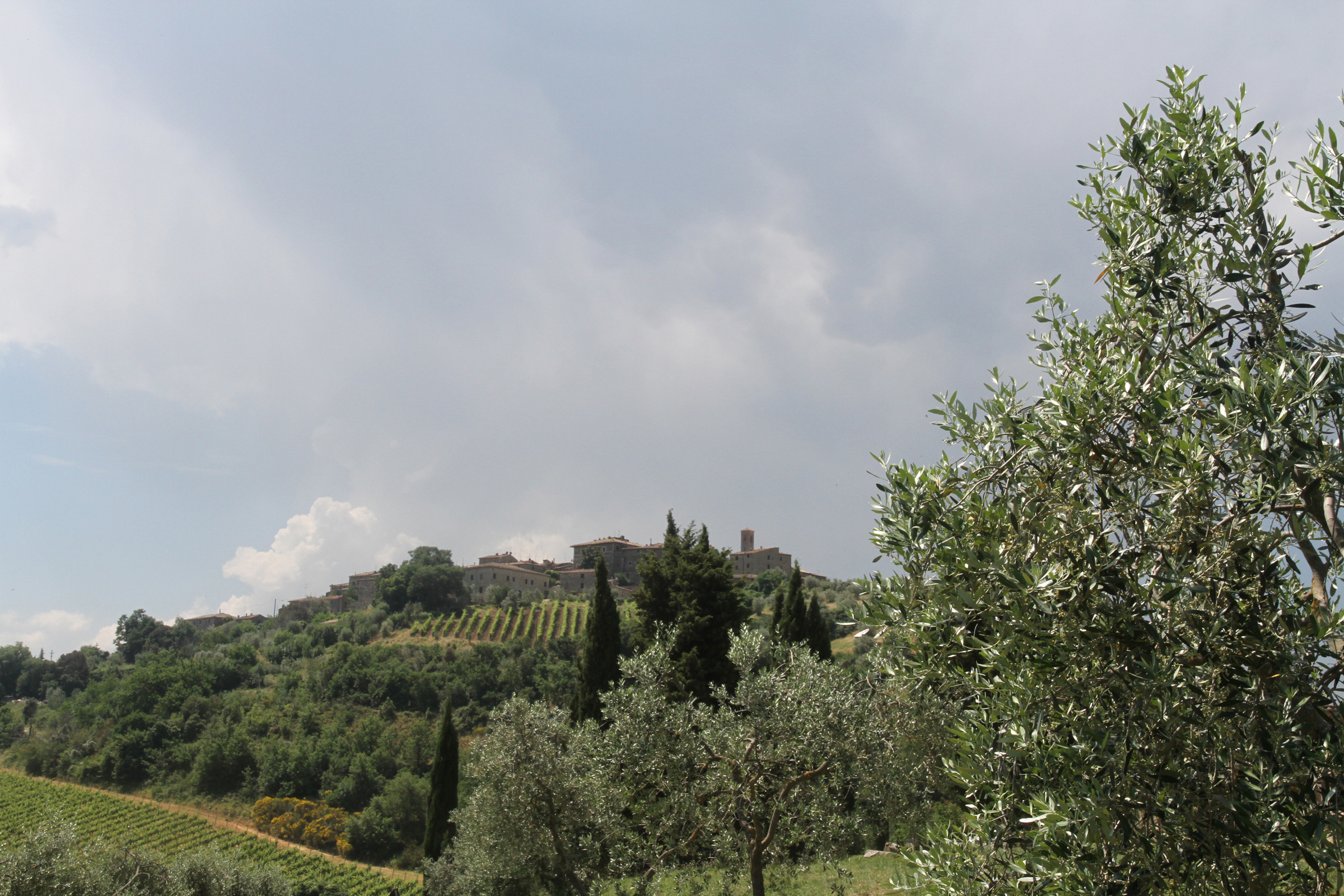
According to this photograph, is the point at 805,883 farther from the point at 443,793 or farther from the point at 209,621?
the point at 209,621

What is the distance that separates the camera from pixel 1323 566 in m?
4.02

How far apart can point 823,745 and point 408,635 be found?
103238 mm

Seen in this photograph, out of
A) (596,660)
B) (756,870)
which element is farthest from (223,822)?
(756,870)

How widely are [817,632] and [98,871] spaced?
78.9 feet

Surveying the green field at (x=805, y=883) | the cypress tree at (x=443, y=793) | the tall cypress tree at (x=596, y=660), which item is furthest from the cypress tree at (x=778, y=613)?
the cypress tree at (x=443, y=793)

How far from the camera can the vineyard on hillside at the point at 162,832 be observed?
47.9 metres

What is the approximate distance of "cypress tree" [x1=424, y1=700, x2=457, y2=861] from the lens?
3005 cm

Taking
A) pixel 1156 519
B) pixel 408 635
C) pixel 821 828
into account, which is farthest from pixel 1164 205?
pixel 408 635

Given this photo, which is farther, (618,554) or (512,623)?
(618,554)

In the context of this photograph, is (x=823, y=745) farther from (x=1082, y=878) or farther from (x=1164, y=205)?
(x=1164, y=205)

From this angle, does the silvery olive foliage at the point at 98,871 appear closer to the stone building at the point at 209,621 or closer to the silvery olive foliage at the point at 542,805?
the silvery olive foliage at the point at 542,805

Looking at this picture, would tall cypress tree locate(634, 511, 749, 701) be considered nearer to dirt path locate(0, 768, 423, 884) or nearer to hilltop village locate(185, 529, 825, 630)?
dirt path locate(0, 768, 423, 884)

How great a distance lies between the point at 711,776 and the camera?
1243 centimetres

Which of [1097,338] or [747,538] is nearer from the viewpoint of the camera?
[1097,338]
